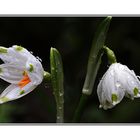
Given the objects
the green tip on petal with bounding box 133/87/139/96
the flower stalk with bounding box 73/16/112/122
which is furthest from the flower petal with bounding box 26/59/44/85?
the green tip on petal with bounding box 133/87/139/96

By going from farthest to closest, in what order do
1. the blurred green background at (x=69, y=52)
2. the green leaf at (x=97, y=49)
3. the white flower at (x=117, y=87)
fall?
the blurred green background at (x=69, y=52)
the green leaf at (x=97, y=49)
the white flower at (x=117, y=87)

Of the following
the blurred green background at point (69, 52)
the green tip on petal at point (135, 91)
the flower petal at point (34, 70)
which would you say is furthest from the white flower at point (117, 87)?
the blurred green background at point (69, 52)

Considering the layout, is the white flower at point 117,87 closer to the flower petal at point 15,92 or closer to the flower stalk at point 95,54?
the flower stalk at point 95,54

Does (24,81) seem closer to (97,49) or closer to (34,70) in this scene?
(34,70)

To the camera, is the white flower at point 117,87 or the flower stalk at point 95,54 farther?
the flower stalk at point 95,54
